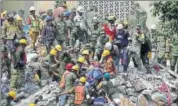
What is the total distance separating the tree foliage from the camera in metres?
22.5

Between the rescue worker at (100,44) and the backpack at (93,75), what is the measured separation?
151 cm

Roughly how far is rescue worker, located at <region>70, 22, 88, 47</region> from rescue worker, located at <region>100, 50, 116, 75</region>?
4.55 ft

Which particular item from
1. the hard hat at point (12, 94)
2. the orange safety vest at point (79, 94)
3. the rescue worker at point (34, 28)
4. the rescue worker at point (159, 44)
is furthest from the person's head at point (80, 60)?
the rescue worker at point (159, 44)

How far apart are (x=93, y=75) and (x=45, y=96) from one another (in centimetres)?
151

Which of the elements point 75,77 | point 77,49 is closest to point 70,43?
point 77,49

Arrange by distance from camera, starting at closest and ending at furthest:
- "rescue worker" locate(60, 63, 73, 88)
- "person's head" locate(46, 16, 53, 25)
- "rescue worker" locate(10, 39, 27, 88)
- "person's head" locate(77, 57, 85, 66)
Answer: "rescue worker" locate(60, 63, 73, 88) < "person's head" locate(77, 57, 85, 66) < "rescue worker" locate(10, 39, 27, 88) < "person's head" locate(46, 16, 53, 25)

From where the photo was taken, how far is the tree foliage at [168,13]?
22.5 m

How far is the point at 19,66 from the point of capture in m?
18.9

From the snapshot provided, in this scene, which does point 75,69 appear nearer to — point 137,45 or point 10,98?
point 10,98

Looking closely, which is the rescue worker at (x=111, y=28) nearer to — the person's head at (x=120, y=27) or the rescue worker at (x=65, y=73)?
the person's head at (x=120, y=27)

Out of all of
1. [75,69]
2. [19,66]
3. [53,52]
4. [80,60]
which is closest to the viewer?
[75,69]

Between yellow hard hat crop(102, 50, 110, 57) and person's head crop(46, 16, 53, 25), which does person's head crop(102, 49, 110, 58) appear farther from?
person's head crop(46, 16, 53, 25)

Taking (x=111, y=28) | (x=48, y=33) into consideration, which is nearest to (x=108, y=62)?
(x=111, y=28)

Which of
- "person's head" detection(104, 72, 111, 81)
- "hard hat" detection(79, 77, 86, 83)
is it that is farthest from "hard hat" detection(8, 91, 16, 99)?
"person's head" detection(104, 72, 111, 81)
